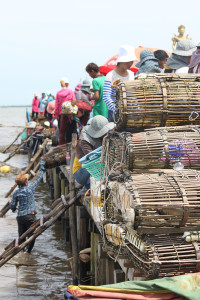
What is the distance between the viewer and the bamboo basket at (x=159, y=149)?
5117mm

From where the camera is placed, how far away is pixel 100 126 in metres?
7.77

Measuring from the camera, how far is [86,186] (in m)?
8.83

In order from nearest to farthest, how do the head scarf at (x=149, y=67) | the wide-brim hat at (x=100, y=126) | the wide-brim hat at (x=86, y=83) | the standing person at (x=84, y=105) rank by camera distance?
1. the wide-brim hat at (x=100, y=126)
2. the head scarf at (x=149, y=67)
3. the standing person at (x=84, y=105)
4. the wide-brim hat at (x=86, y=83)

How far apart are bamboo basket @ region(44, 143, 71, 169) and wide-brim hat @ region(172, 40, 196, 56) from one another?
420cm

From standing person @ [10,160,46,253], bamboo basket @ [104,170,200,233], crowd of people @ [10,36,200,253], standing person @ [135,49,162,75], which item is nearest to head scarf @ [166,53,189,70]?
crowd of people @ [10,36,200,253]

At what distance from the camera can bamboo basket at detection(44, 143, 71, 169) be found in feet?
38.1

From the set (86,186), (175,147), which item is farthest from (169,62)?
(175,147)

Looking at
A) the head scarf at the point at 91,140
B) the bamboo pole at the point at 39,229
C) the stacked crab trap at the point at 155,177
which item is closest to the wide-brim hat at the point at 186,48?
the head scarf at the point at 91,140

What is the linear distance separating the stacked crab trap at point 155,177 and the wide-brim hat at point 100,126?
1.56m

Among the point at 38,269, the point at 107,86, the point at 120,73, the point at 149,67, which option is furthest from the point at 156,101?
the point at 38,269

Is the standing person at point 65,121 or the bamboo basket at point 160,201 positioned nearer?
the bamboo basket at point 160,201

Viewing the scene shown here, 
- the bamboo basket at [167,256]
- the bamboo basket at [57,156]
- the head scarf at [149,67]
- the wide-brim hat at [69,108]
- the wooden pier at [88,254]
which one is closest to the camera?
the bamboo basket at [167,256]

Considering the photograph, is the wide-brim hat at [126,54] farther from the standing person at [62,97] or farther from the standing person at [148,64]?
the standing person at [62,97]

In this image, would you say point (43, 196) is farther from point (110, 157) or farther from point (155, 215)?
point (155, 215)
